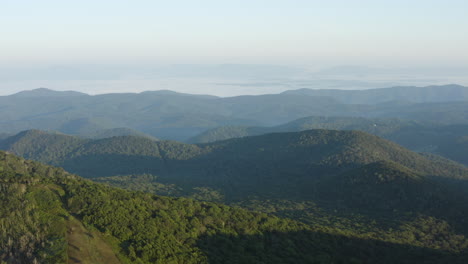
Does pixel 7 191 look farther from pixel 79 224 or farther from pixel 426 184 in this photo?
pixel 426 184

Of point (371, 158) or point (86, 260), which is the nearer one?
point (86, 260)

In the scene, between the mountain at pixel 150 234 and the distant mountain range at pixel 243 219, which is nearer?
the mountain at pixel 150 234

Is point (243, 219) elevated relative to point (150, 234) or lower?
lower

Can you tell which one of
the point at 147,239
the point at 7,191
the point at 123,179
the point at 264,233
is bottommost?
the point at 123,179

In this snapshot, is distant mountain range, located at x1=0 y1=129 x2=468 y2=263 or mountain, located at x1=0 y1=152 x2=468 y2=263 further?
distant mountain range, located at x1=0 y1=129 x2=468 y2=263

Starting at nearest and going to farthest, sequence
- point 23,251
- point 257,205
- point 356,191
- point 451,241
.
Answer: point 23,251, point 451,241, point 257,205, point 356,191

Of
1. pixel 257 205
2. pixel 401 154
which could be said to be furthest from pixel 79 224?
pixel 401 154

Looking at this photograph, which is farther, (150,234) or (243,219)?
(243,219)

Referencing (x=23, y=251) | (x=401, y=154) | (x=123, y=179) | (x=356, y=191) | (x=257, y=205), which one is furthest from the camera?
(x=401, y=154)
